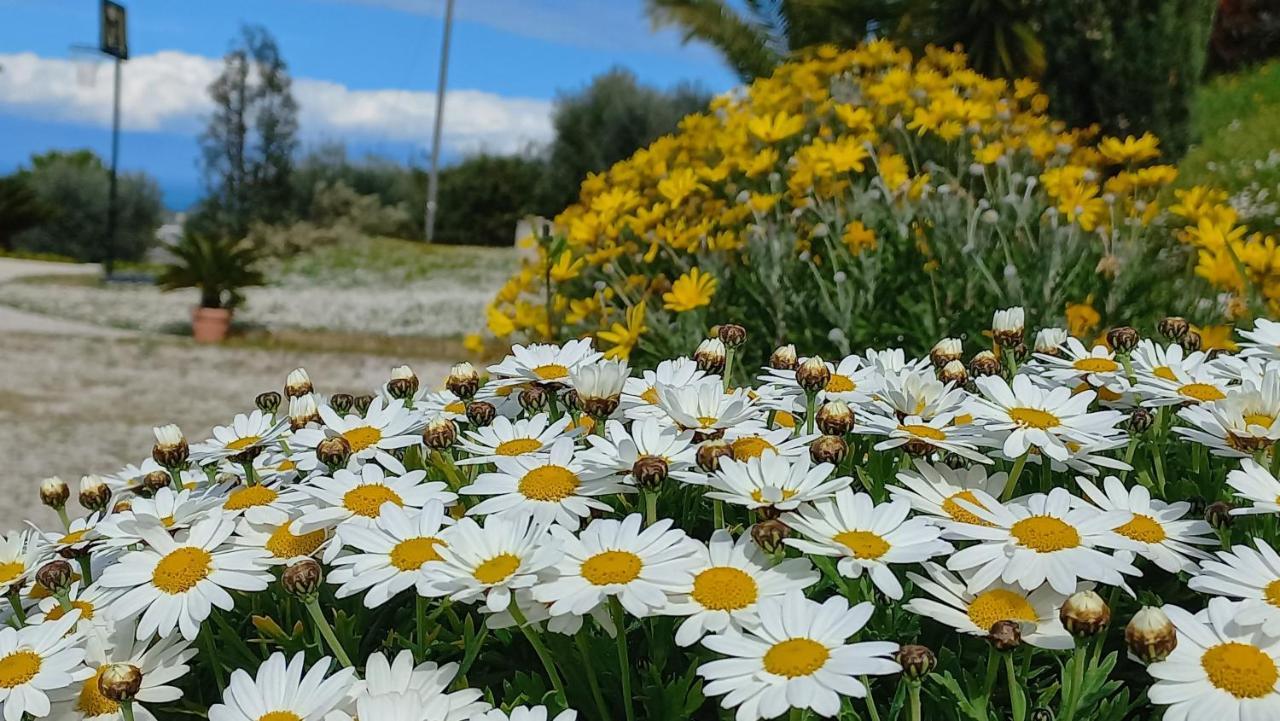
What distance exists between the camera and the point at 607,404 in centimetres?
109

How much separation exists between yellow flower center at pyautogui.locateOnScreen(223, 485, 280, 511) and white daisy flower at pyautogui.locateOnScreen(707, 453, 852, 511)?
0.52 meters

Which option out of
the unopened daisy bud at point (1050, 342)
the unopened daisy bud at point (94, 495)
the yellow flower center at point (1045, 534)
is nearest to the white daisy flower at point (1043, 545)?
the yellow flower center at point (1045, 534)

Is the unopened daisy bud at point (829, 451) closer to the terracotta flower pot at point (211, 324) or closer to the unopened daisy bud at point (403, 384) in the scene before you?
the unopened daisy bud at point (403, 384)

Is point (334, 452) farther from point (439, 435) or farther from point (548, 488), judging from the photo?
point (548, 488)

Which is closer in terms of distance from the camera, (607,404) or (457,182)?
(607,404)

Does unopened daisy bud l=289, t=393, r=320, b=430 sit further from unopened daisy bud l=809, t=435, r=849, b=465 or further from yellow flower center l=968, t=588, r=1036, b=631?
yellow flower center l=968, t=588, r=1036, b=631

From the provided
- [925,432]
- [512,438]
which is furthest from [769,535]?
[512,438]

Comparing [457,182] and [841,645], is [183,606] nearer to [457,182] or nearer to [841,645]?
[841,645]

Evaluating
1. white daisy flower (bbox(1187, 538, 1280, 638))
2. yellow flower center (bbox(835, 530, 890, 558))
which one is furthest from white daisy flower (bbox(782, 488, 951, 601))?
white daisy flower (bbox(1187, 538, 1280, 638))

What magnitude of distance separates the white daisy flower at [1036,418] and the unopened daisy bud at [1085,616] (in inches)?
9.6

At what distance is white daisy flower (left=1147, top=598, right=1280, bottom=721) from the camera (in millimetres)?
729

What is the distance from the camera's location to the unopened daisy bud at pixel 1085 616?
2.42ft

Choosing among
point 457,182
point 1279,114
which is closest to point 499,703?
point 1279,114

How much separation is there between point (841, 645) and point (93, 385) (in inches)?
290
